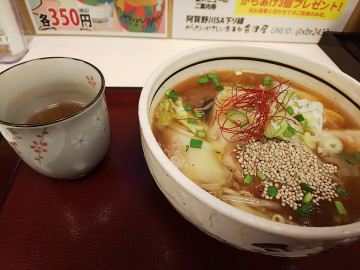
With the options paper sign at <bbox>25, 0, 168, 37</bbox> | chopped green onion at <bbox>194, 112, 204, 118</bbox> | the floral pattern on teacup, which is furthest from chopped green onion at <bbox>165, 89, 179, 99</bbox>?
paper sign at <bbox>25, 0, 168, 37</bbox>

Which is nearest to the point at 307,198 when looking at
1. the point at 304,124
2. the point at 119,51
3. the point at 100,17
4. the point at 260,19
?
the point at 304,124

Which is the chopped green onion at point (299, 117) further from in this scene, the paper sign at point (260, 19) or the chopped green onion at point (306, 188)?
the paper sign at point (260, 19)

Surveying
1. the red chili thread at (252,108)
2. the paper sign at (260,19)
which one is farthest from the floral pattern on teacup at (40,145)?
the paper sign at (260,19)

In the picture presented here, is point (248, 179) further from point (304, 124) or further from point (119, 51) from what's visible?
point (119, 51)

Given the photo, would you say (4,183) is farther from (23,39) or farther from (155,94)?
(23,39)

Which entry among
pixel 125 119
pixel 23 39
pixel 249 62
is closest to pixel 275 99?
pixel 249 62

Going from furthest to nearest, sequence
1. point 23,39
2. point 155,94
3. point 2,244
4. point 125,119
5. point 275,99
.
→ point 23,39
point 125,119
point 275,99
point 155,94
point 2,244
